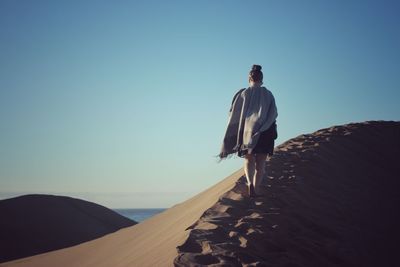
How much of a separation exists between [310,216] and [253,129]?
1346mm

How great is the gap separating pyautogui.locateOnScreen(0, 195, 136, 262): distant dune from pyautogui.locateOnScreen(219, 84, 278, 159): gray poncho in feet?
43.9

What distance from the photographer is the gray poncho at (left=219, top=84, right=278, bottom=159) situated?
5785 millimetres

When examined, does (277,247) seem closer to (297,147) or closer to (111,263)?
(111,263)

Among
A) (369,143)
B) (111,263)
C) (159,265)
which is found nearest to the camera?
(159,265)

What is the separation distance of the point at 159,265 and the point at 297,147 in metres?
5.85

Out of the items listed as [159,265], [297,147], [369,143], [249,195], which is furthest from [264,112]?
[369,143]

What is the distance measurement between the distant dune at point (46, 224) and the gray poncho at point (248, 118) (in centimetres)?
1338

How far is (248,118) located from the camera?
5.97 metres

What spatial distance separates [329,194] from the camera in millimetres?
6617

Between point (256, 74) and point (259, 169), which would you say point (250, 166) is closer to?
point (259, 169)

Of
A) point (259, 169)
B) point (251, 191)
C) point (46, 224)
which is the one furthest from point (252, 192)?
point (46, 224)

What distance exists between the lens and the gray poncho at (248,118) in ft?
Result: 19.0

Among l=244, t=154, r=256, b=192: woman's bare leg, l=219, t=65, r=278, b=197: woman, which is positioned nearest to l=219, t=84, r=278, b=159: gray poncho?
l=219, t=65, r=278, b=197: woman

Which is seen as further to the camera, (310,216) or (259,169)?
(259,169)
